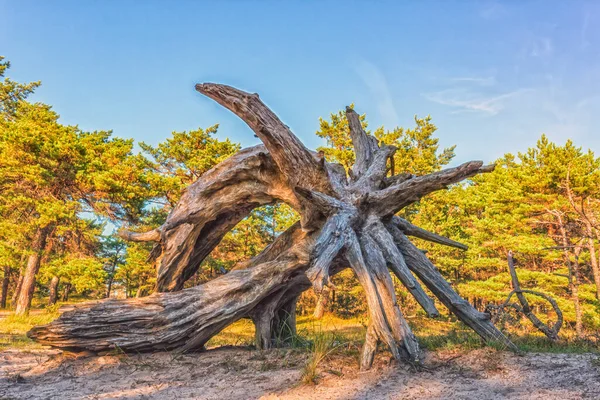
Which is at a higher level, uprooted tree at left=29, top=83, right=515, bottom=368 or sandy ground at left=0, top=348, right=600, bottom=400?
uprooted tree at left=29, top=83, right=515, bottom=368

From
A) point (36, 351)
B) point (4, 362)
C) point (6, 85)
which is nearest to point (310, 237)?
point (4, 362)

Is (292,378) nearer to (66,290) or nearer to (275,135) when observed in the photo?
(275,135)

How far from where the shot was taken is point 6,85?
2330cm

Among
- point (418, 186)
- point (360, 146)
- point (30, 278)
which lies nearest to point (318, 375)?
point (418, 186)

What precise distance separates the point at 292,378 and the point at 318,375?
0.28 m

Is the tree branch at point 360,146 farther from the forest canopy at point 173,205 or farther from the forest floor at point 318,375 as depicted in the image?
the forest canopy at point 173,205

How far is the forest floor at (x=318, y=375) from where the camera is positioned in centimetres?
333

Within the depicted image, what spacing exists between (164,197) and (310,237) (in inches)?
538

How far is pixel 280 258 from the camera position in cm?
547

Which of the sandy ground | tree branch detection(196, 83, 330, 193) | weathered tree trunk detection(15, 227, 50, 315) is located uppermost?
tree branch detection(196, 83, 330, 193)

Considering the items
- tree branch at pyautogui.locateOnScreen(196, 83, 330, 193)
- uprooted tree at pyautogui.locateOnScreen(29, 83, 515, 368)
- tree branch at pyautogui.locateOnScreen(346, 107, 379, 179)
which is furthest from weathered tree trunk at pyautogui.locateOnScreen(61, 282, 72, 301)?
tree branch at pyautogui.locateOnScreen(196, 83, 330, 193)

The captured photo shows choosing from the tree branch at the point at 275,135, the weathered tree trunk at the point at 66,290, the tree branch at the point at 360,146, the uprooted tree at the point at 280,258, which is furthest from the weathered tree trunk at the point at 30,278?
the weathered tree trunk at the point at 66,290

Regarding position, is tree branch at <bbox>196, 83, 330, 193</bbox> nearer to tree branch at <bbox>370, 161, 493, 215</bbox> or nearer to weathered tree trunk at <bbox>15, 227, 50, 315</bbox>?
tree branch at <bbox>370, 161, 493, 215</bbox>

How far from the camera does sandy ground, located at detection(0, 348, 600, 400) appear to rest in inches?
130
